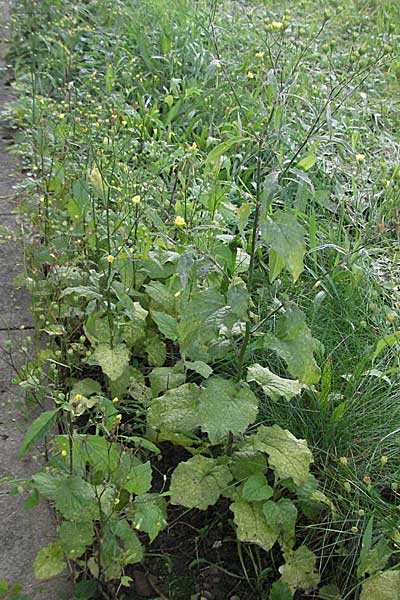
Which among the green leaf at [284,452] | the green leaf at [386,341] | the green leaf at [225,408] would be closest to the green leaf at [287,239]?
the green leaf at [225,408]

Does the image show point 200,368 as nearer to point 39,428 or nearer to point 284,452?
point 284,452

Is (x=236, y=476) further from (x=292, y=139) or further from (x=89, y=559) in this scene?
(x=292, y=139)

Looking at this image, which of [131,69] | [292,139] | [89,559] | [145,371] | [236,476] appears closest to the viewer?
[89,559]

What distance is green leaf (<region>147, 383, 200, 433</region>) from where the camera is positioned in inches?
79.6

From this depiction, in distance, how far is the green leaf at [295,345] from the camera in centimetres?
187

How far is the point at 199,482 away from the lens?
6.58 ft

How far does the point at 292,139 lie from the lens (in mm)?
3762

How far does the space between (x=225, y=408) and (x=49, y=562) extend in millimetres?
581

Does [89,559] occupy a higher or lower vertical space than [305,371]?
lower

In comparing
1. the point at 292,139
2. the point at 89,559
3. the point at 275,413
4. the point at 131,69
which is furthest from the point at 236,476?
the point at 131,69

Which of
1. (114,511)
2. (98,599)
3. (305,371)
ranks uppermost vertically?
(305,371)

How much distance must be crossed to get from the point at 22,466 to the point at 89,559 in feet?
1.37

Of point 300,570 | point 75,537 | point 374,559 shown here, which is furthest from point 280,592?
point 75,537

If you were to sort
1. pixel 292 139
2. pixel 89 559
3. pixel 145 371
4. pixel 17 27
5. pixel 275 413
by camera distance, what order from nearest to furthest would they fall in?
1. pixel 89 559
2. pixel 275 413
3. pixel 145 371
4. pixel 292 139
5. pixel 17 27
